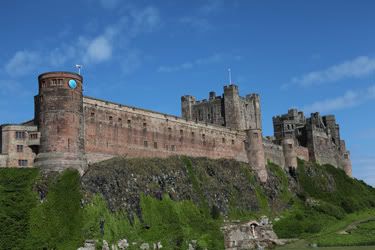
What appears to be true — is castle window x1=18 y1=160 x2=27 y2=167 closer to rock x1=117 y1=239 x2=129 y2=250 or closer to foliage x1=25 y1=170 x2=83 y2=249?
foliage x1=25 y1=170 x2=83 y2=249

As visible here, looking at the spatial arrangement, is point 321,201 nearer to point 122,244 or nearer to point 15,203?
point 122,244

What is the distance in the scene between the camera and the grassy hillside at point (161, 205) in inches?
2381

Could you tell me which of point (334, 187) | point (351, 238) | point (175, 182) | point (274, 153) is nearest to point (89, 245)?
point (175, 182)

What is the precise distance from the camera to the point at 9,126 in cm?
6931

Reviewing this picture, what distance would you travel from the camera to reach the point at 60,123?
69.4m

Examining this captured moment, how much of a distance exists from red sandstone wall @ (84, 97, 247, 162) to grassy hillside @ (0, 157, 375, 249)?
10.4 ft

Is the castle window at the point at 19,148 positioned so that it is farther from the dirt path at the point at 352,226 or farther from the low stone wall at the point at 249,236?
the dirt path at the point at 352,226

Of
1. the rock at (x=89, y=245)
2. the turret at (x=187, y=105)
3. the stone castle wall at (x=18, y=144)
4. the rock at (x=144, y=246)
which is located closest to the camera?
the rock at (x=89, y=245)

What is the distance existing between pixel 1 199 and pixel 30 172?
682 centimetres

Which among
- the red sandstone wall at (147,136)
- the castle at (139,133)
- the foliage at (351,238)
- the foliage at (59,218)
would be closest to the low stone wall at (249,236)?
the foliage at (351,238)

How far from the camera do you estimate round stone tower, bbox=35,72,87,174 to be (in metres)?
68.4

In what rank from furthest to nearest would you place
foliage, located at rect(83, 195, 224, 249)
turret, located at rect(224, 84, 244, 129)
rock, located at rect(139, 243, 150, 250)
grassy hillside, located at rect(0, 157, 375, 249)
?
turret, located at rect(224, 84, 244, 129) < rock, located at rect(139, 243, 150, 250) < foliage, located at rect(83, 195, 224, 249) < grassy hillside, located at rect(0, 157, 375, 249)

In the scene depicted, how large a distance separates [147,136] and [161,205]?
15443 millimetres

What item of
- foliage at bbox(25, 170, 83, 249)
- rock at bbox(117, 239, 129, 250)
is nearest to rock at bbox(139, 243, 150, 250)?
rock at bbox(117, 239, 129, 250)
